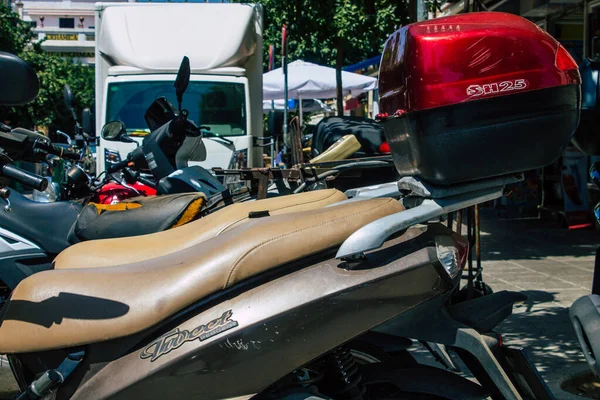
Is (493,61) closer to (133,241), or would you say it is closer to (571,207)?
(133,241)

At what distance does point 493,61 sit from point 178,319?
1178 mm

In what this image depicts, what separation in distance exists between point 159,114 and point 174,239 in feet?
12.1

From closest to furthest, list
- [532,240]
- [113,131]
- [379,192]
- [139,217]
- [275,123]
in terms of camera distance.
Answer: [379,192] < [139,217] < [113,131] < [275,123] < [532,240]

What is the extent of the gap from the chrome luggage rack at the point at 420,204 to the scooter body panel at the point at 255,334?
11 centimetres

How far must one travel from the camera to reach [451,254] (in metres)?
2.09

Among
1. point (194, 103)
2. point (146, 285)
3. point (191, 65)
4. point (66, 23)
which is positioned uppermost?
point (66, 23)

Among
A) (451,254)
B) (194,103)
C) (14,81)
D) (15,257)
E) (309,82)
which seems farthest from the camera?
(309,82)

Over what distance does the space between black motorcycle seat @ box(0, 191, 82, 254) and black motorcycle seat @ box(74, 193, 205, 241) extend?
68mm

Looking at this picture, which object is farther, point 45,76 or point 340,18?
point 45,76

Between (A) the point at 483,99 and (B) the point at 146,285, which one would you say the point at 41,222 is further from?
(A) the point at 483,99

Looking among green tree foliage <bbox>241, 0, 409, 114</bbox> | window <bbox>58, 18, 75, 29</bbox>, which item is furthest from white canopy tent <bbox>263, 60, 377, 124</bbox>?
window <bbox>58, 18, 75, 29</bbox>

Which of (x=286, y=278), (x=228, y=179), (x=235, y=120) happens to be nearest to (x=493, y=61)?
(x=286, y=278)

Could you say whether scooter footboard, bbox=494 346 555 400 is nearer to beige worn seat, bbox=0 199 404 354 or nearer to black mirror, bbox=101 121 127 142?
beige worn seat, bbox=0 199 404 354

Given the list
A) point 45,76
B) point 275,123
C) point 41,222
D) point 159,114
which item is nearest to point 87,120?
point 275,123
